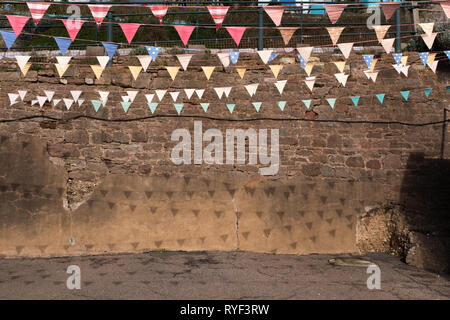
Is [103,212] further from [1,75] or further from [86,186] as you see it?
[1,75]

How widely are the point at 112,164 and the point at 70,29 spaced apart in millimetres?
2178

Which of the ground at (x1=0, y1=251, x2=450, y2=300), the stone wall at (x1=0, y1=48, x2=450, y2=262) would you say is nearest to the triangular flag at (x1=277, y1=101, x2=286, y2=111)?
the stone wall at (x1=0, y1=48, x2=450, y2=262)

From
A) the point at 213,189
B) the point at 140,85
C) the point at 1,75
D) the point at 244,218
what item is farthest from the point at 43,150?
the point at 244,218

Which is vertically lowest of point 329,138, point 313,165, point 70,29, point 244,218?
point 244,218

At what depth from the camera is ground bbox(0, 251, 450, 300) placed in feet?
13.7

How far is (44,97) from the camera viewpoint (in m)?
6.04

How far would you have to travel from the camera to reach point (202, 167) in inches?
242

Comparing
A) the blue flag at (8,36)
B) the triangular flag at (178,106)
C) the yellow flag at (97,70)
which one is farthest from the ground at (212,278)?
the blue flag at (8,36)

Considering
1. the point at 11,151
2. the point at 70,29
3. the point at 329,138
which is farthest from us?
the point at 329,138

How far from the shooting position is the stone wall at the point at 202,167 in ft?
19.3

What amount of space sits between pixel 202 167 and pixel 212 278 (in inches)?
79.3

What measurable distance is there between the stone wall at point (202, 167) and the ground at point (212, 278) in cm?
39

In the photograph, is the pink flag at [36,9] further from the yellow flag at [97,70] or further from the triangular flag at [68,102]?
the triangular flag at [68,102]

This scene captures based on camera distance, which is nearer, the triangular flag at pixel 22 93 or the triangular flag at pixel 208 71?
the triangular flag at pixel 208 71
